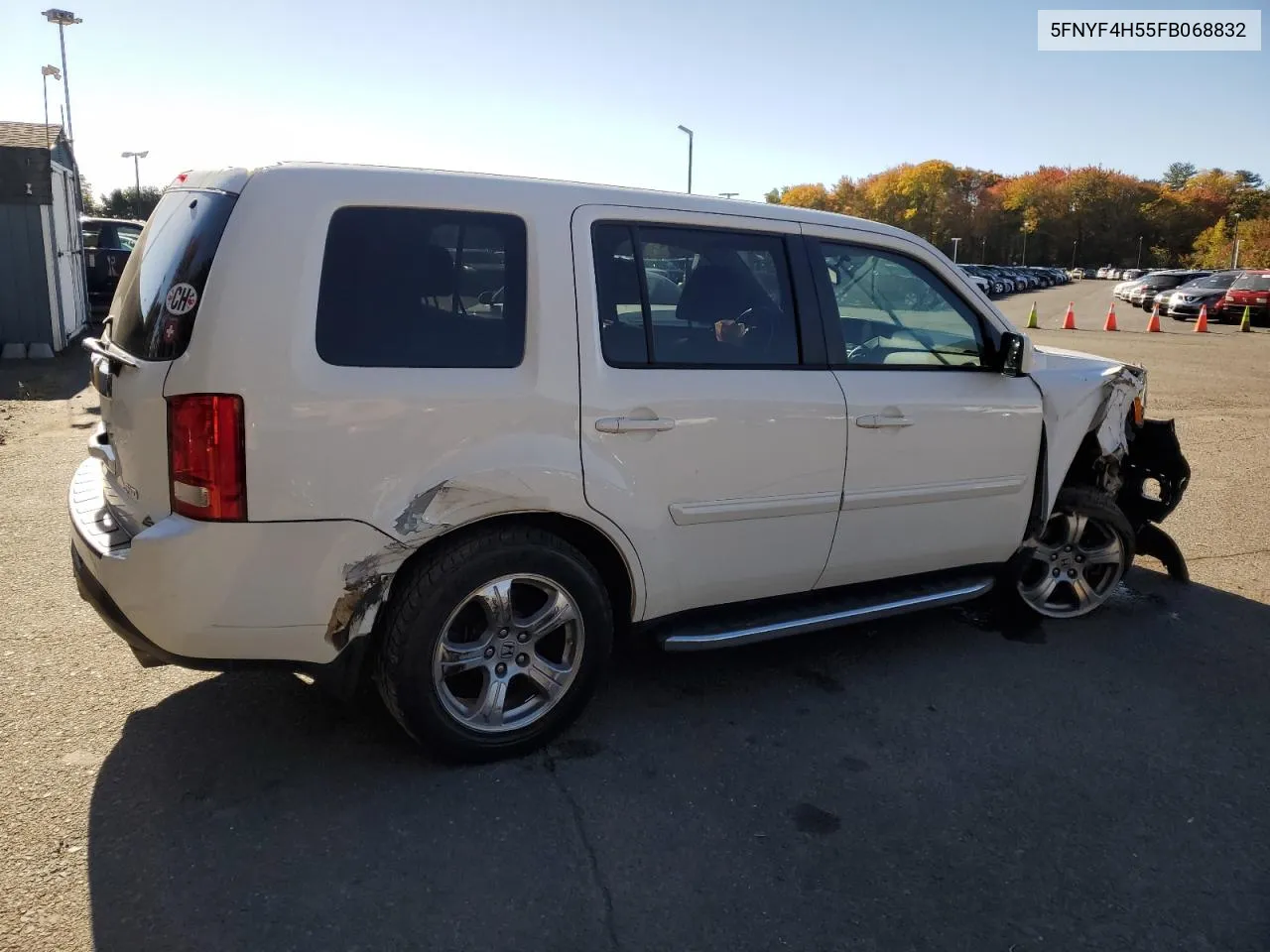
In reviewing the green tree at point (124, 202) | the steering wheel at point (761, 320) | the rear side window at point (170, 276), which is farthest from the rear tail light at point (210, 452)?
the green tree at point (124, 202)

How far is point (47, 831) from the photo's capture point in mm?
2850

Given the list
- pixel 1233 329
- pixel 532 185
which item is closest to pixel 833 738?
pixel 532 185

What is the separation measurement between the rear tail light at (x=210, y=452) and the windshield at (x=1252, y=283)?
33.6 meters

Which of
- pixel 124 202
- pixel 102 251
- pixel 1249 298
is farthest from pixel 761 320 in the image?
pixel 124 202

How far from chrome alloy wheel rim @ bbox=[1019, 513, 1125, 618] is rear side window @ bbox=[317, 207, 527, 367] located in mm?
3065

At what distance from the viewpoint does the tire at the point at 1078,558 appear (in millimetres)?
4801

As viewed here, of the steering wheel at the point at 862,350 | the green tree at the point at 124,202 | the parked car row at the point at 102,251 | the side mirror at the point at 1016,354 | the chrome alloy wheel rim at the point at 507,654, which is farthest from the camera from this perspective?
the green tree at the point at 124,202

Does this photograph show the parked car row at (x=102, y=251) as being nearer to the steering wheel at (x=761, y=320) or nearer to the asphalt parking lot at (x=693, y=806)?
the asphalt parking lot at (x=693, y=806)

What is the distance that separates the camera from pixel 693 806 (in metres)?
3.13

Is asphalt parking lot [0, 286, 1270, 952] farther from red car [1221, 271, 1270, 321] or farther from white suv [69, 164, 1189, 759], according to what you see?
red car [1221, 271, 1270, 321]

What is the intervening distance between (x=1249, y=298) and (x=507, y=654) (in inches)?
1272

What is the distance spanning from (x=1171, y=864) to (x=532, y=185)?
9.73ft

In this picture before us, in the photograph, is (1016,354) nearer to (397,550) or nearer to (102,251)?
(397,550)

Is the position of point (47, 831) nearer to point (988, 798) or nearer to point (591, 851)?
point (591, 851)
